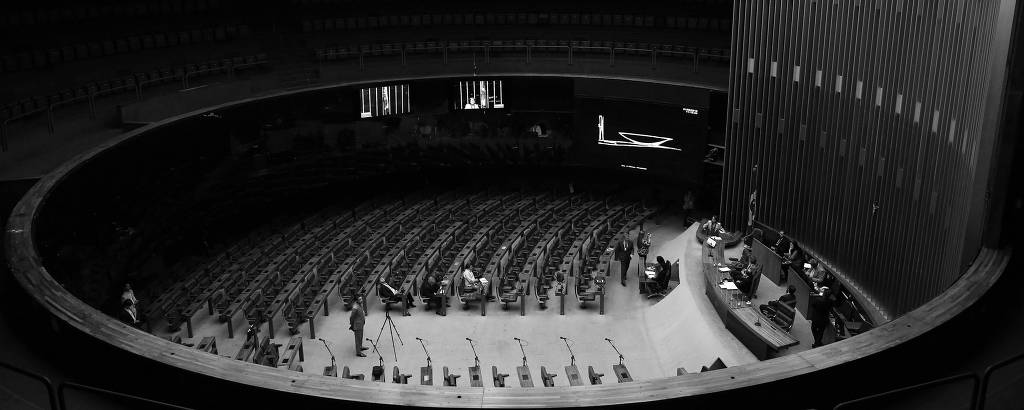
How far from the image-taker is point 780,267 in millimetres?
16312

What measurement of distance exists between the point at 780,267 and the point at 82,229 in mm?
11926

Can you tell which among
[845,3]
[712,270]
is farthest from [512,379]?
[845,3]

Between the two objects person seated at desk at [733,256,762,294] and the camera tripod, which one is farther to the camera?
the camera tripod

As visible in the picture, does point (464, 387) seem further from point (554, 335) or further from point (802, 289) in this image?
point (802, 289)

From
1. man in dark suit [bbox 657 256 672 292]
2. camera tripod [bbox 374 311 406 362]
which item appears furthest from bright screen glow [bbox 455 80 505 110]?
camera tripod [bbox 374 311 406 362]

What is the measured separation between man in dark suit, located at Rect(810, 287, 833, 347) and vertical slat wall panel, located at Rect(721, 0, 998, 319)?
1.48 m

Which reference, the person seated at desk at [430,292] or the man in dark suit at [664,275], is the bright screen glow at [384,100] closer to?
the person seated at desk at [430,292]

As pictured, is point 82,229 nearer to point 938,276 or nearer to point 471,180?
point 471,180

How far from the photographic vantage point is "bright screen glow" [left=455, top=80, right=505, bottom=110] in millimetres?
24766

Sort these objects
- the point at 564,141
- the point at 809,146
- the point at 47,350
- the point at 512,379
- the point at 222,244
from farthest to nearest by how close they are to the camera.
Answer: the point at 564,141 < the point at 222,244 < the point at 809,146 < the point at 512,379 < the point at 47,350

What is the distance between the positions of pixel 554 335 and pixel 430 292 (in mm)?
2492

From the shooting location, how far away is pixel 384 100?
24.1m

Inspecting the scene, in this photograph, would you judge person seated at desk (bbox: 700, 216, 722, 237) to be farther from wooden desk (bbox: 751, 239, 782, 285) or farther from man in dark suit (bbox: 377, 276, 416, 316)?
man in dark suit (bbox: 377, 276, 416, 316)

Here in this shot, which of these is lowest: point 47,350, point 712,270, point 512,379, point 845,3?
point 512,379
